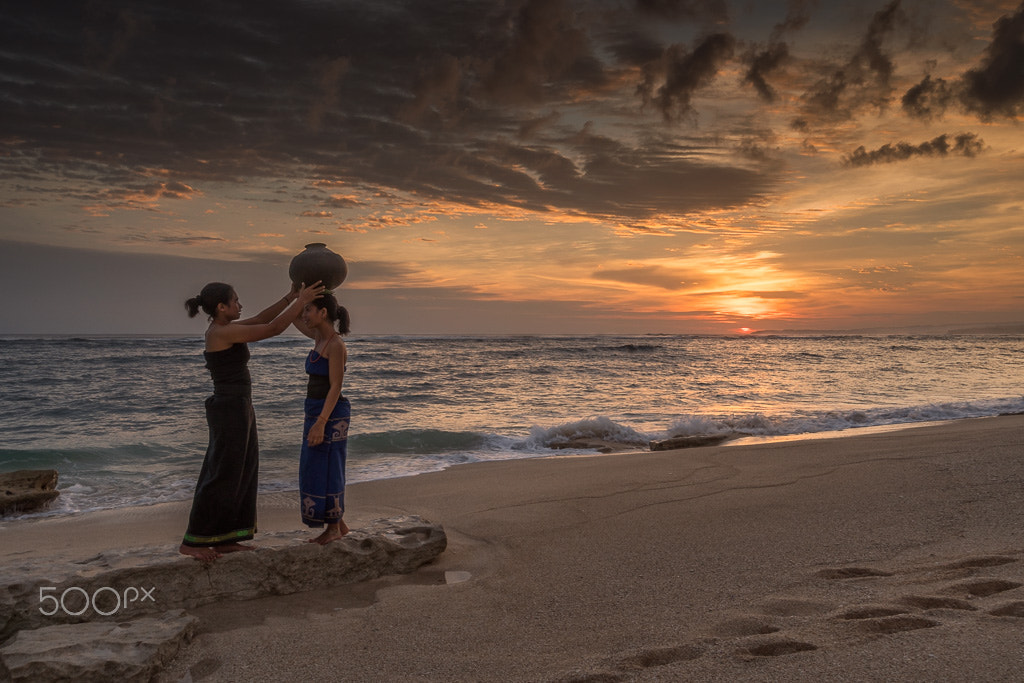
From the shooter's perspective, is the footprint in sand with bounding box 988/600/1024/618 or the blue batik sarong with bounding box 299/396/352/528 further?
the blue batik sarong with bounding box 299/396/352/528

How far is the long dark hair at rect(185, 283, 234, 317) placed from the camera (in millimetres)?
4285

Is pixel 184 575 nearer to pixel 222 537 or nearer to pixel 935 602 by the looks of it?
pixel 222 537

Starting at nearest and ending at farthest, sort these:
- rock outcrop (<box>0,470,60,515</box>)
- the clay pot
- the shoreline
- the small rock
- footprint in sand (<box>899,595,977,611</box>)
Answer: footprint in sand (<box>899,595,977,611</box>) → the clay pot → rock outcrop (<box>0,470,60,515</box>) → the shoreline → the small rock

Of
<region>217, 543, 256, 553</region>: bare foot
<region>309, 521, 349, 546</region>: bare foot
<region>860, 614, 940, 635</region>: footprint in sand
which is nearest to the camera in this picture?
<region>860, 614, 940, 635</region>: footprint in sand

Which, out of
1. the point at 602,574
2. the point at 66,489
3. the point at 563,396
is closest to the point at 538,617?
the point at 602,574

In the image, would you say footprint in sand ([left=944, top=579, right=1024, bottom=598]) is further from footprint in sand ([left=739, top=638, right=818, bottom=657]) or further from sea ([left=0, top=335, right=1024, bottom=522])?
sea ([left=0, top=335, right=1024, bottom=522])

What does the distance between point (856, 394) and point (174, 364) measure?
1145 inches

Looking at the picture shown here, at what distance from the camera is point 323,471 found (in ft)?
15.4

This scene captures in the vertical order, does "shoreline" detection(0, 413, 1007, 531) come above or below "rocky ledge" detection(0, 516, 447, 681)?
below

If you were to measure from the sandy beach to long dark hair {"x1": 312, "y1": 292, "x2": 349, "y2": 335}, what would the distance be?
1.83 m

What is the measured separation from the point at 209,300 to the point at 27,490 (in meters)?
5.27

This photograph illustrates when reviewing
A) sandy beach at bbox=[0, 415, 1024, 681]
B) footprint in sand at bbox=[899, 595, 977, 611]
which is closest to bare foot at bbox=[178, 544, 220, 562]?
sandy beach at bbox=[0, 415, 1024, 681]

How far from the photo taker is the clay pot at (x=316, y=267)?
4.39m

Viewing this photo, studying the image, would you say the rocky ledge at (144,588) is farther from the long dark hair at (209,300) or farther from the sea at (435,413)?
the sea at (435,413)
